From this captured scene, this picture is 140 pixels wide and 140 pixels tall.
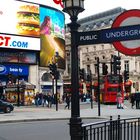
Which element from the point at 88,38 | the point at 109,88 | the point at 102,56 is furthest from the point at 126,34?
the point at 102,56

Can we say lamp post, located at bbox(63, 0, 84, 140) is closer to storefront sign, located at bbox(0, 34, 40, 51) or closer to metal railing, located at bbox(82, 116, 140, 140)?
metal railing, located at bbox(82, 116, 140, 140)

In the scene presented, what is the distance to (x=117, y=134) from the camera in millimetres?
10133

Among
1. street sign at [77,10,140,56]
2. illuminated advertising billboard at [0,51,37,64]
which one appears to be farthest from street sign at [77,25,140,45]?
illuminated advertising billboard at [0,51,37,64]

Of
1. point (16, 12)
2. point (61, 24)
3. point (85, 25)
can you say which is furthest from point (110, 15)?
point (16, 12)

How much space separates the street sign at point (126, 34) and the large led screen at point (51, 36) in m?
64.4

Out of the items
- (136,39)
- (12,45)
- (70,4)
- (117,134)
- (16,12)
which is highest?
(16,12)

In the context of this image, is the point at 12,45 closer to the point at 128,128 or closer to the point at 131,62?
the point at 131,62

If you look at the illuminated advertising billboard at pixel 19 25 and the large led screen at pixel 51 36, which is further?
the large led screen at pixel 51 36

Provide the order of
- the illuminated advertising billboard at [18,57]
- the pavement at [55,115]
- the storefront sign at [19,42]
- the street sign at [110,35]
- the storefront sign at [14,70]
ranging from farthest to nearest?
the illuminated advertising billboard at [18,57]
the storefront sign at [19,42]
the storefront sign at [14,70]
the pavement at [55,115]
the street sign at [110,35]

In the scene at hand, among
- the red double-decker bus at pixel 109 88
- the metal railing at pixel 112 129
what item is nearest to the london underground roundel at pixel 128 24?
the metal railing at pixel 112 129

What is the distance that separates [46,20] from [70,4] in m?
64.9

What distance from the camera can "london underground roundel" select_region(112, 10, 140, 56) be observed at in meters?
8.04

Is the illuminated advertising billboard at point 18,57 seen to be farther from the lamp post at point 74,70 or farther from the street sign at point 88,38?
the street sign at point 88,38

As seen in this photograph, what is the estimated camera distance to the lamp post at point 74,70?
8.88 m
